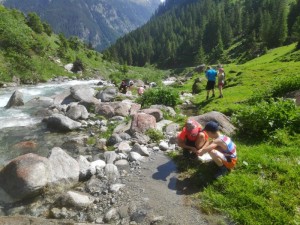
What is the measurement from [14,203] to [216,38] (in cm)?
14033

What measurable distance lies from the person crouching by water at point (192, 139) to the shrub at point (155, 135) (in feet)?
10.5

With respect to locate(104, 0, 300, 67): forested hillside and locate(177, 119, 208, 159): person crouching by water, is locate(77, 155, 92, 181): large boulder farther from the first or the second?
locate(104, 0, 300, 67): forested hillside

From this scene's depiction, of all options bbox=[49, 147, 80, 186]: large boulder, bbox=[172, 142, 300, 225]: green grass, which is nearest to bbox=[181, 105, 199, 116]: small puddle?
bbox=[172, 142, 300, 225]: green grass

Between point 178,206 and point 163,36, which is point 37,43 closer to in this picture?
point 178,206

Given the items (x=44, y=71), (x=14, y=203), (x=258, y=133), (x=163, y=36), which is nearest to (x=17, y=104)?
(x=14, y=203)

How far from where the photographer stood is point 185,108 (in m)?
23.0

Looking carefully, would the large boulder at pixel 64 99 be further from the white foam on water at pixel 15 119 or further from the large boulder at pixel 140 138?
the large boulder at pixel 140 138

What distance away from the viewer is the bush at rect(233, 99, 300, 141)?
12109 millimetres

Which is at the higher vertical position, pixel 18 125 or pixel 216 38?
pixel 216 38

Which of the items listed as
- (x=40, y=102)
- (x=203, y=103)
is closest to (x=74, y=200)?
(x=203, y=103)

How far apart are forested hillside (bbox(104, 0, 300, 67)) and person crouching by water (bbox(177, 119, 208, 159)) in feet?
249

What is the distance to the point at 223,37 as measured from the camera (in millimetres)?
132875

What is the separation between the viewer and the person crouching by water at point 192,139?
36.4ft

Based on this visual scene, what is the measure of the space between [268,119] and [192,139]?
3560 millimetres
